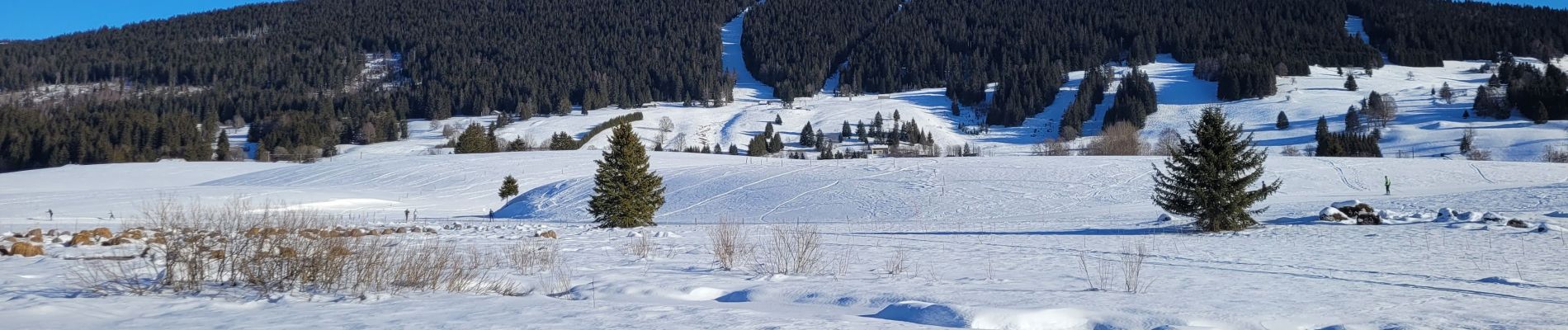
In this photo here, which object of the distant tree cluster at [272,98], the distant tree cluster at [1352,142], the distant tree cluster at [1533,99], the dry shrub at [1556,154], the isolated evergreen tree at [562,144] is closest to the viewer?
the dry shrub at [1556,154]

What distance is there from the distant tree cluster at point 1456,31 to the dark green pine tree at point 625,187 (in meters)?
179

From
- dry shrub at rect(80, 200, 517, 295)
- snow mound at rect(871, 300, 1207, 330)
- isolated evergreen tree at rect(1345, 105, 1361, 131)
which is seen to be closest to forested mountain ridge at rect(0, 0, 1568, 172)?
isolated evergreen tree at rect(1345, 105, 1361, 131)

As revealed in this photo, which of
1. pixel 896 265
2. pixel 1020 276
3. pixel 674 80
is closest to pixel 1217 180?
pixel 1020 276

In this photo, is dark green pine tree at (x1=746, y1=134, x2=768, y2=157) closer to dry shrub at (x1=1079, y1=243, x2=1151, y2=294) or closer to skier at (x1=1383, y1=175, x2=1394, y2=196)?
skier at (x1=1383, y1=175, x2=1394, y2=196)

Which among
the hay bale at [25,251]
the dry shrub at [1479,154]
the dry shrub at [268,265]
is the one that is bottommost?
the dry shrub at [1479,154]

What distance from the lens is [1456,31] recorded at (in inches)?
6506

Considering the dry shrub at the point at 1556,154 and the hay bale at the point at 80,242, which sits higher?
the hay bale at the point at 80,242

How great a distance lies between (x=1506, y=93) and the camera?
336ft

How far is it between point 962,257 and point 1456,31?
208 meters

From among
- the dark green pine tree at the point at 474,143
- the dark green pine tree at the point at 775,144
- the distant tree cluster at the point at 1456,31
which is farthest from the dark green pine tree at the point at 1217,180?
the distant tree cluster at the point at 1456,31

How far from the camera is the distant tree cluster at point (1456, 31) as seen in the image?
156 meters

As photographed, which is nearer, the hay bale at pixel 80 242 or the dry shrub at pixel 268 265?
the dry shrub at pixel 268 265

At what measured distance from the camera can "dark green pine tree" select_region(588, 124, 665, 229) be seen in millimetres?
25109

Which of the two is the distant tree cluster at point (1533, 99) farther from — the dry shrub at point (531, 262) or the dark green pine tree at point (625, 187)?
the dry shrub at point (531, 262)
